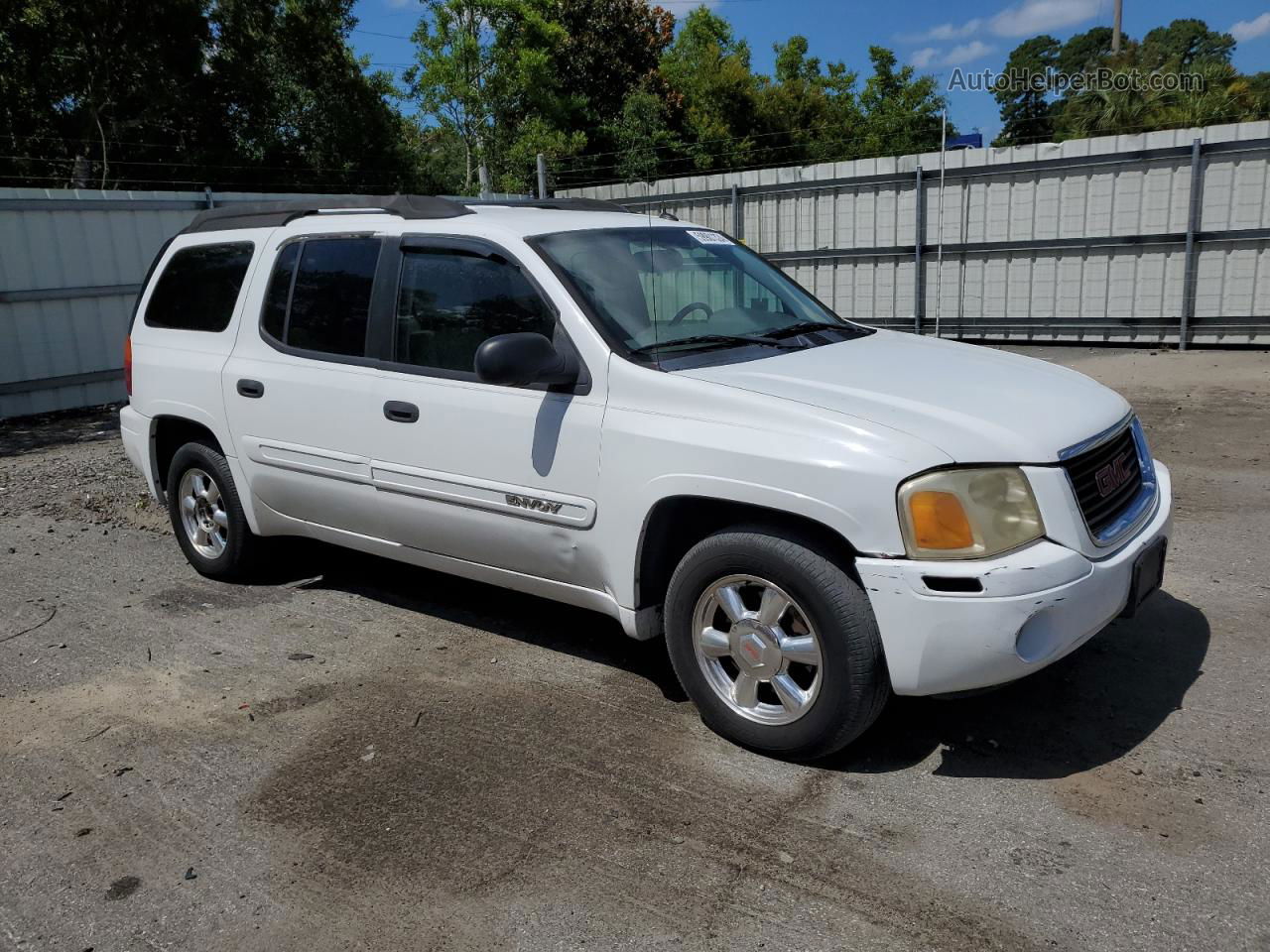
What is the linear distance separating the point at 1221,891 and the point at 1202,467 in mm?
5400

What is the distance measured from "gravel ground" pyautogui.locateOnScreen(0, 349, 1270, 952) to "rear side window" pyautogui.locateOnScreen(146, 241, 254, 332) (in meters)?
1.47

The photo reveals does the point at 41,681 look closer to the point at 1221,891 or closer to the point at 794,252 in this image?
the point at 1221,891

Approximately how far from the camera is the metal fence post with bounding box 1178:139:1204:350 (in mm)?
12359

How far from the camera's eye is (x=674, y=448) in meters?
3.66

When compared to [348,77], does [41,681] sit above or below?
below

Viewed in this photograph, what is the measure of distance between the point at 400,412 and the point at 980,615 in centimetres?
244

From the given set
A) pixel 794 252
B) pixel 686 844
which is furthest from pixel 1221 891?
pixel 794 252

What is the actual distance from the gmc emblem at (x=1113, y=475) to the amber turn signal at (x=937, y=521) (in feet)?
2.20

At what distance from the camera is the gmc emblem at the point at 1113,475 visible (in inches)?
142

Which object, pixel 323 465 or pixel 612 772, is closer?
pixel 612 772

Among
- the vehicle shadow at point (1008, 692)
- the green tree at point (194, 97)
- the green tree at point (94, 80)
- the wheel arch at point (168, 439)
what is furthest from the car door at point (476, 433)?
the green tree at point (94, 80)

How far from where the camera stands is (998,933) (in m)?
2.75

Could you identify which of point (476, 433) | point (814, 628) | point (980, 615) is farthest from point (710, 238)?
point (980, 615)

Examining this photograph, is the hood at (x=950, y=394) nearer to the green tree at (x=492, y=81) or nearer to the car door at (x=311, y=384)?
the car door at (x=311, y=384)
